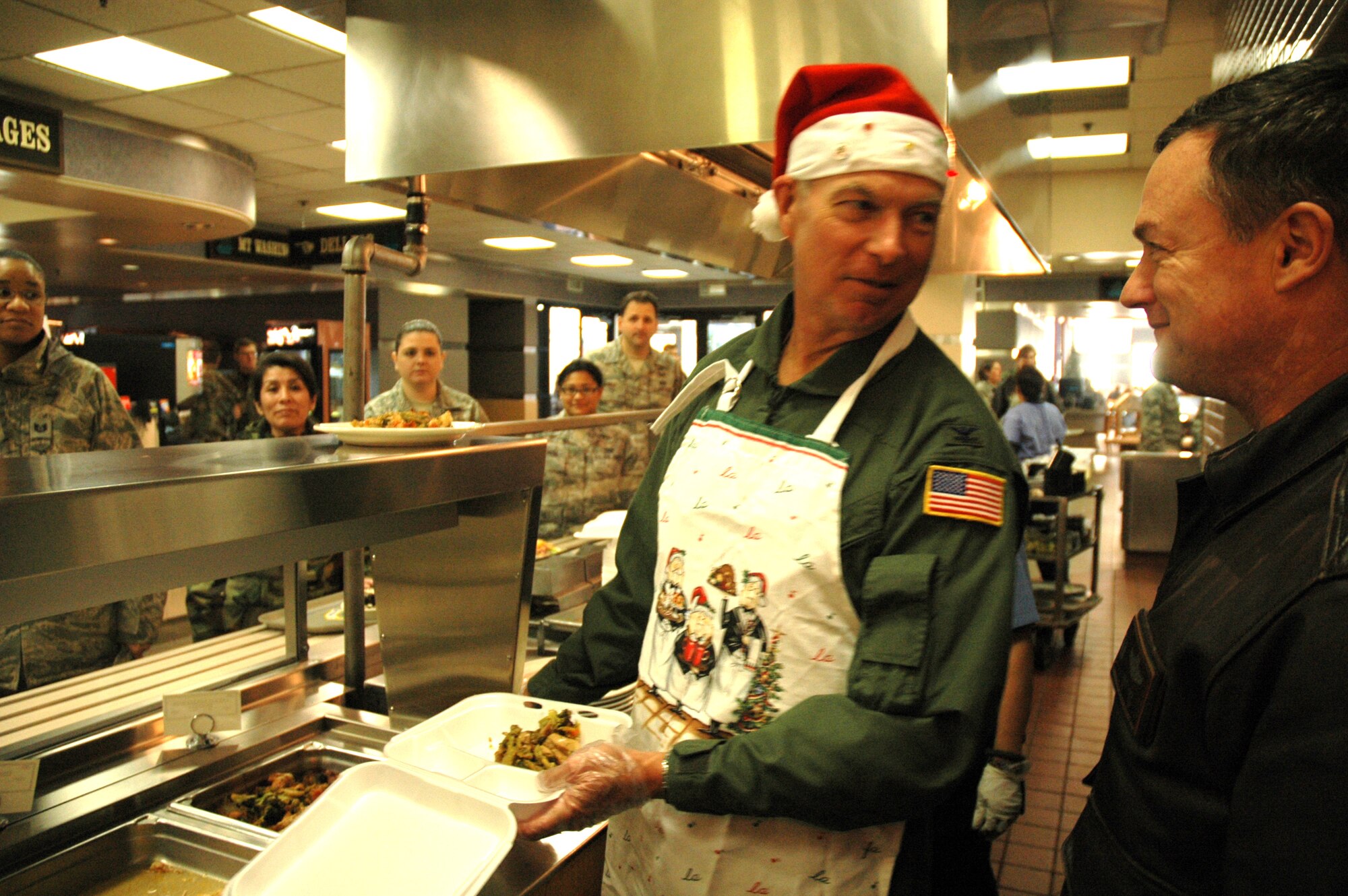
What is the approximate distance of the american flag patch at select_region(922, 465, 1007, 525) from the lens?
3.44ft

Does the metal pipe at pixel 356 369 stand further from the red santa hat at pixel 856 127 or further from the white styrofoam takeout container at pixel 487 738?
the red santa hat at pixel 856 127

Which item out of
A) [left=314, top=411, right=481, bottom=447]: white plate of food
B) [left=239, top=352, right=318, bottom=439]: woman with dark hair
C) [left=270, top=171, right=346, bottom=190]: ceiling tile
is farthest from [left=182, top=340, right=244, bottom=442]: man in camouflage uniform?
[left=314, top=411, right=481, bottom=447]: white plate of food

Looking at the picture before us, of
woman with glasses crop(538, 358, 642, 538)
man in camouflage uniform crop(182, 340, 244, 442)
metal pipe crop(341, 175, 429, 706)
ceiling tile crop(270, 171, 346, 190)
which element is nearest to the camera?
metal pipe crop(341, 175, 429, 706)

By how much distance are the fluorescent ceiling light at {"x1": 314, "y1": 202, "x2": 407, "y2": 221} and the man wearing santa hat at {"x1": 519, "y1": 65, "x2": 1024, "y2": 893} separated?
821 cm

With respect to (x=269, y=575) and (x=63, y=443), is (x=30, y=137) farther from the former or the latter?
(x=269, y=575)

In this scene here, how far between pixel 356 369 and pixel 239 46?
145 inches

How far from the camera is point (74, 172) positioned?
18.6 ft

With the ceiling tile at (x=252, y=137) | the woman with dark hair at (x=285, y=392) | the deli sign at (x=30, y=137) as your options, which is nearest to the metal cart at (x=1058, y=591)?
the woman with dark hair at (x=285, y=392)

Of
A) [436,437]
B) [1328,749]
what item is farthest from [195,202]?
[1328,749]

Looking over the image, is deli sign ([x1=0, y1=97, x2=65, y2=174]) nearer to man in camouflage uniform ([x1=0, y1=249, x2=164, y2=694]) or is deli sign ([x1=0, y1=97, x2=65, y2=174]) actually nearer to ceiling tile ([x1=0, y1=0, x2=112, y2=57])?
ceiling tile ([x1=0, y1=0, x2=112, y2=57])

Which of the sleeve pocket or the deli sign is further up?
the deli sign

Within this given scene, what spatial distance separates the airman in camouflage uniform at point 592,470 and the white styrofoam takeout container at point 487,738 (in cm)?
248

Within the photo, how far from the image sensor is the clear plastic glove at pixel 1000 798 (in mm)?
1715

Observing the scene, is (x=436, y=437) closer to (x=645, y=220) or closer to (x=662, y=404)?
(x=645, y=220)
